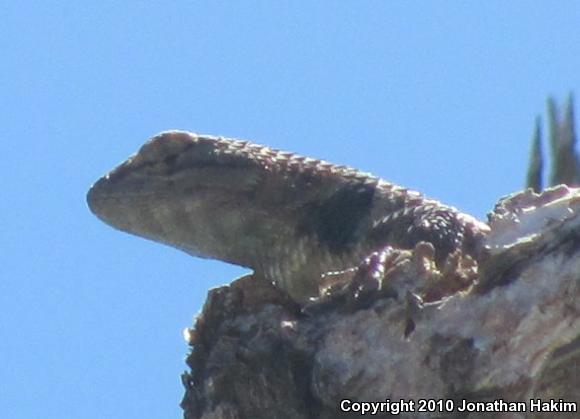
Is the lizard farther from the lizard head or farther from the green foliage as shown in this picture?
the green foliage

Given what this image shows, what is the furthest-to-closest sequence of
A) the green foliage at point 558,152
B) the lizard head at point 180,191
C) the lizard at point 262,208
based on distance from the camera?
the green foliage at point 558,152
the lizard head at point 180,191
the lizard at point 262,208

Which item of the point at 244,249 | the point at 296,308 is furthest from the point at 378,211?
the point at 296,308

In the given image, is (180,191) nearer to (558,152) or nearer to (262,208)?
(262,208)

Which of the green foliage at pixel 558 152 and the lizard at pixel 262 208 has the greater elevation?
the green foliage at pixel 558 152

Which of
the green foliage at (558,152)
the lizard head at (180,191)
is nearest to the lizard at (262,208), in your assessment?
the lizard head at (180,191)

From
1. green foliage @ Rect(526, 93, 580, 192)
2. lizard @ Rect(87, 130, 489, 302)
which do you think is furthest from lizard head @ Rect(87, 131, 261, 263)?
green foliage @ Rect(526, 93, 580, 192)

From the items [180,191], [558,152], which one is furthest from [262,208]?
[558,152]

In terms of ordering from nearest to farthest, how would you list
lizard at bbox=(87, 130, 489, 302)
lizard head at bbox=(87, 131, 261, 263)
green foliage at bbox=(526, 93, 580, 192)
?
lizard at bbox=(87, 130, 489, 302) → lizard head at bbox=(87, 131, 261, 263) → green foliage at bbox=(526, 93, 580, 192)

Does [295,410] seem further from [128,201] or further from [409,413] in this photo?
[128,201]

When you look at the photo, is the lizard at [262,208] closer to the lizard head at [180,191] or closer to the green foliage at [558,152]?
the lizard head at [180,191]
